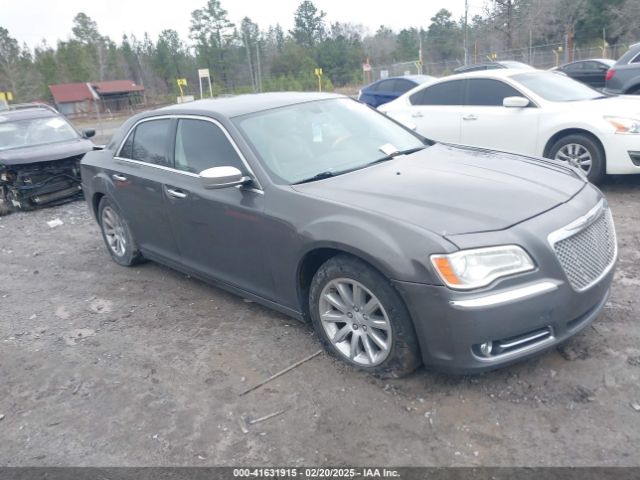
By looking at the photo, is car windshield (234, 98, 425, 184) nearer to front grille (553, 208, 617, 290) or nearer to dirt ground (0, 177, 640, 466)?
dirt ground (0, 177, 640, 466)

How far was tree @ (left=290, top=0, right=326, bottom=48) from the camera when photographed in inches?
2736

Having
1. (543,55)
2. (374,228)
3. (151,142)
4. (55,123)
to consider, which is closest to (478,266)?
(374,228)

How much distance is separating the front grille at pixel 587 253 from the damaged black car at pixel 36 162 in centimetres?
852

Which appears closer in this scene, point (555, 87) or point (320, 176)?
point (320, 176)

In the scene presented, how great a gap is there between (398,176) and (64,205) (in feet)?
25.7

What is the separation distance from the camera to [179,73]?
66625mm

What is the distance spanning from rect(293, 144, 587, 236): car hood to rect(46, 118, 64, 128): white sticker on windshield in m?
8.58

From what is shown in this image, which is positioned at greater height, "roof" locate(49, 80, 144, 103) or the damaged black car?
"roof" locate(49, 80, 144, 103)

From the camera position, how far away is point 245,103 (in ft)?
15.2

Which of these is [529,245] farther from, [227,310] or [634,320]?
[227,310]

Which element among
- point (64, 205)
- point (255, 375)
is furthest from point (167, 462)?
point (64, 205)

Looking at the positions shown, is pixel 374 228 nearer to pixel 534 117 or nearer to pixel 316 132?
pixel 316 132

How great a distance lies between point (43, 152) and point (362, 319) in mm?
8010

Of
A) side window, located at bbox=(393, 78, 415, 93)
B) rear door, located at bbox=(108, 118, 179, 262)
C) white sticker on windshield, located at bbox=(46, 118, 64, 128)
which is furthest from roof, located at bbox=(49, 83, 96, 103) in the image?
rear door, located at bbox=(108, 118, 179, 262)
